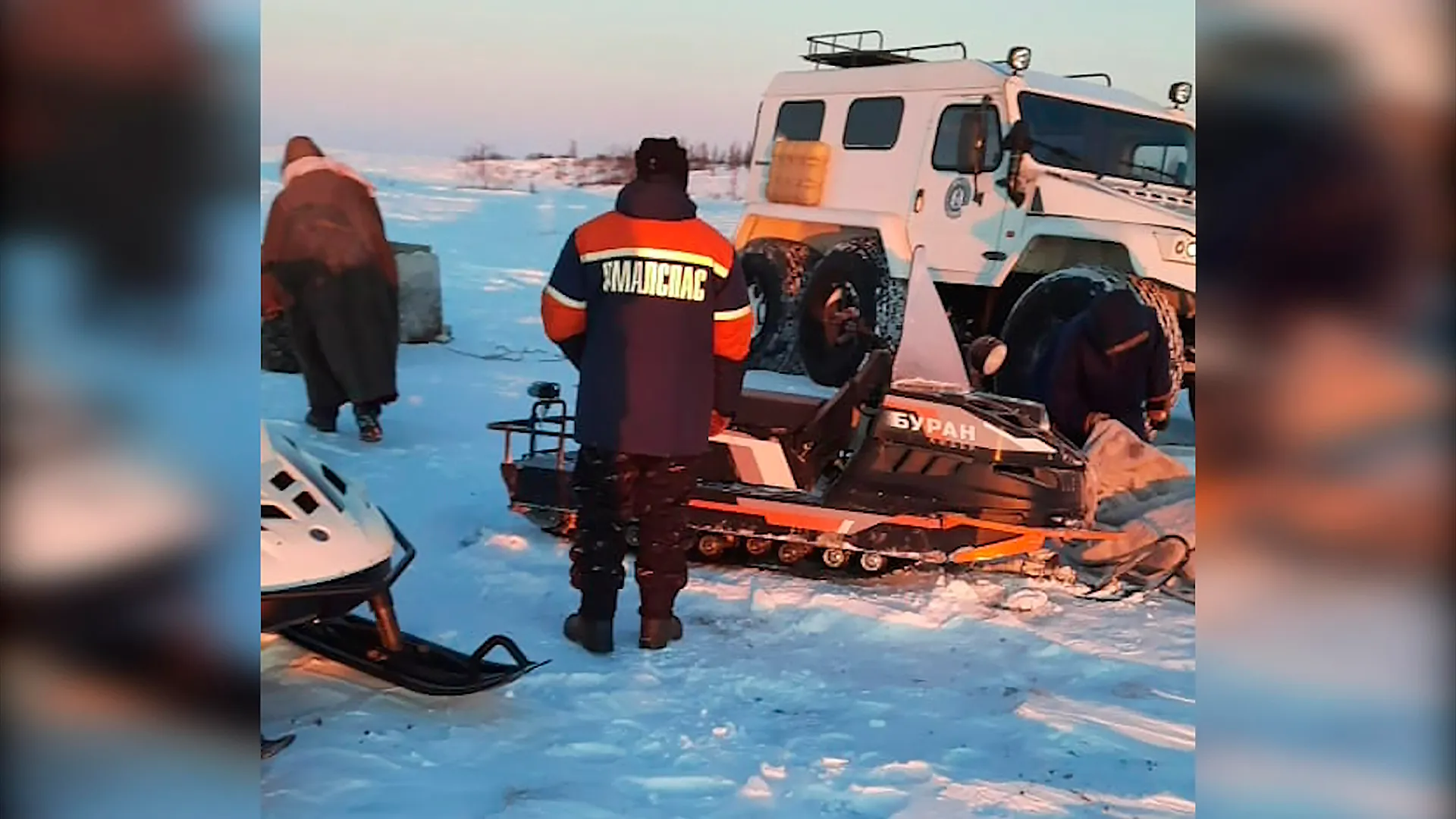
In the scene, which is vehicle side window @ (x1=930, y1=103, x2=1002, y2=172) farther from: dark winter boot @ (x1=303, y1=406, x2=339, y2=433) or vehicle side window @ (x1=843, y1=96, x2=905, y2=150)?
dark winter boot @ (x1=303, y1=406, x2=339, y2=433)

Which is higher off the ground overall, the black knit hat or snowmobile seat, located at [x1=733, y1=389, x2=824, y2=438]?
the black knit hat

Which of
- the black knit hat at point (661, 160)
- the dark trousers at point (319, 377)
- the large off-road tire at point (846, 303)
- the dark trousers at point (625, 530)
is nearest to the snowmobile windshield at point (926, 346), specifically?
the dark trousers at point (625, 530)

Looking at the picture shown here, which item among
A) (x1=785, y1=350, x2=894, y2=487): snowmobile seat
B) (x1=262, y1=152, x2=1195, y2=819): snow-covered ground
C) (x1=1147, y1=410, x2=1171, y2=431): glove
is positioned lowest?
(x1=262, y1=152, x2=1195, y2=819): snow-covered ground

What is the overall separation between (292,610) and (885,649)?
156 cm

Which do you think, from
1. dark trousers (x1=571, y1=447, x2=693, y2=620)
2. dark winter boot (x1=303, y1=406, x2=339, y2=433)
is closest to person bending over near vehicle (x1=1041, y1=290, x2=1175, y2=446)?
dark trousers (x1=571, y1=447, x2=693, y2=620)

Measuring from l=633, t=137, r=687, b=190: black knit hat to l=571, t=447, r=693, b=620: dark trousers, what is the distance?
699 millimetres

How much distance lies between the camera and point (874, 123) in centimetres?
689

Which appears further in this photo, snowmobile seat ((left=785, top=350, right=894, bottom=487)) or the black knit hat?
snowmobile seat ((left=785, top=350, right=894, bottom=487))

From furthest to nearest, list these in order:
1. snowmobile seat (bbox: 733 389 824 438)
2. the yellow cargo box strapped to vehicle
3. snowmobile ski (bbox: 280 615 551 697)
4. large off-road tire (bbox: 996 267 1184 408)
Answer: the yellow cargo box strapped to vehicle < large off-road tire (bbox: 996 267 1184 408) < snowmobile seat (bbox: 733 389 824 438) < snowmobile ski (bbox: 280 615 551 697)

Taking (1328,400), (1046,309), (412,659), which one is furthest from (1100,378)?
(1328,400)

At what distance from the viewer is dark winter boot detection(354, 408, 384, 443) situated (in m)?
5.25

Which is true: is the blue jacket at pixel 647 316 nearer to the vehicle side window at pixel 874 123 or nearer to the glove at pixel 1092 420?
the glove at pixel 1092 420

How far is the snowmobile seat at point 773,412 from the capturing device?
3.77 metres

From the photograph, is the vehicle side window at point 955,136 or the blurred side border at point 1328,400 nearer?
the blurred side border at point 1328,400
